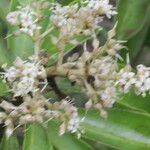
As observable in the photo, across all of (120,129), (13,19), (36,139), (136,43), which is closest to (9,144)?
(36,139)

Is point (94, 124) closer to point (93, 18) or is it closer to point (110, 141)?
point (110, 141)

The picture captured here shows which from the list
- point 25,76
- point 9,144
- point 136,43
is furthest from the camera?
point 136,43

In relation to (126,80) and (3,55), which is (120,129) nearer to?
(126,80)

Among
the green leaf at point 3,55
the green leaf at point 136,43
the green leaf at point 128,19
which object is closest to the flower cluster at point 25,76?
the green leaf at point 3,55

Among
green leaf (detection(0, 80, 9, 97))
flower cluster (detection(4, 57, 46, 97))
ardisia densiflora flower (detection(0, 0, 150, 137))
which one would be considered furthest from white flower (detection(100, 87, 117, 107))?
green leaf (detection(0, 80, 9, 97))

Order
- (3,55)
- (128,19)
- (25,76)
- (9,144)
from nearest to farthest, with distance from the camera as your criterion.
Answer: (25,76) → (3,55) → (9,144) → (128,19)

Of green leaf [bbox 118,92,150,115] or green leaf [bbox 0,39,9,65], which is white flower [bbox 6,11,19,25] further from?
green leaf [bbox 118,92,150,115]

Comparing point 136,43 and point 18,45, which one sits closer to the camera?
point 18,45

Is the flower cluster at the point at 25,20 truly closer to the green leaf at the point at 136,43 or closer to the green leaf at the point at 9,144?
the green leaf at the point at 9,144
